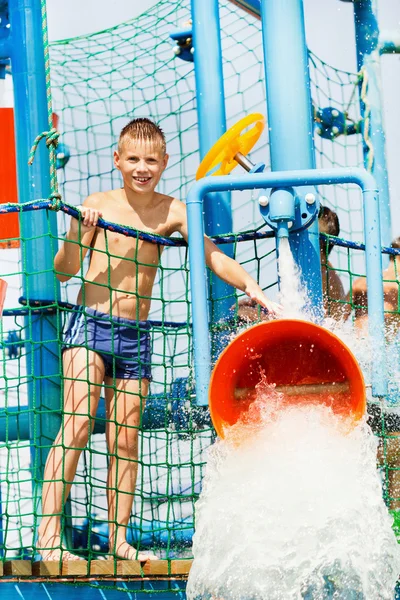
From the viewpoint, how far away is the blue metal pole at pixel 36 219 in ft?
13.4

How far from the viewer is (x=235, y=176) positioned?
3.28 m

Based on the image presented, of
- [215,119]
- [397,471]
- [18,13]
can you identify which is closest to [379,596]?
[397,471]

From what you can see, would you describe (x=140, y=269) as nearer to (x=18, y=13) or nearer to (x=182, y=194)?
(x=18, y=13)

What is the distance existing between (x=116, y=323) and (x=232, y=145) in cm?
77

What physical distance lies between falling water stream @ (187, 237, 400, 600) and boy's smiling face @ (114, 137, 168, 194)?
1.07m

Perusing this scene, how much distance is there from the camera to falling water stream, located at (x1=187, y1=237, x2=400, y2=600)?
2984 mm

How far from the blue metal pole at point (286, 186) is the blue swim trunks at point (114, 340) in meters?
0.57

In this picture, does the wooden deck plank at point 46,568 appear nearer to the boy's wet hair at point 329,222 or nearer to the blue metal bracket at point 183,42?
the boy's wet hair at point 329,222

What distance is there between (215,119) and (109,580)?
2187 millimetres

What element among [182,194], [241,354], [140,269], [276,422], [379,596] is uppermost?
[182,194]

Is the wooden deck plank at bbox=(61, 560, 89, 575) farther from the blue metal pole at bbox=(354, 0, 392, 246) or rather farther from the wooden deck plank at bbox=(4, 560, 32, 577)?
the blue metal pole at bbox=(354, 0, 392, 246)

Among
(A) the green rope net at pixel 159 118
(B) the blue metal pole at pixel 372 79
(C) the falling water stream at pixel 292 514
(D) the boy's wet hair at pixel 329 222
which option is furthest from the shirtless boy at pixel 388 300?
(C) the falling water stream at pixel 292 514

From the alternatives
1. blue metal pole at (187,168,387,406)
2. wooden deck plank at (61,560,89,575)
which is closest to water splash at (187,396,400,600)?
blue metal pole at (187,168,387,406)

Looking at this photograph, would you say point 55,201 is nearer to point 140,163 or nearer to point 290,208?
point 140,163
